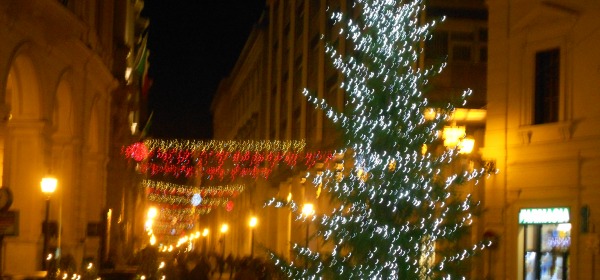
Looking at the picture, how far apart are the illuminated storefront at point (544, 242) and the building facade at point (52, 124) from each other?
11.4m

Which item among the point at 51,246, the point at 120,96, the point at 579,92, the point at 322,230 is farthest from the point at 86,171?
the point at 322,230

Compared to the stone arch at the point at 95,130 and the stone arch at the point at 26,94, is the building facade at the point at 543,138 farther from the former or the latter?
the stone arch at the point at 95,130

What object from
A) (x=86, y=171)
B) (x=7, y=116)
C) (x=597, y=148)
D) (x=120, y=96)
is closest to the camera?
(x=7, y=116)

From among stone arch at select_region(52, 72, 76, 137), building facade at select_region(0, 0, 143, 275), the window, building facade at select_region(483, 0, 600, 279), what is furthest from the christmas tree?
stone arch at select_region(52, 72, 76, 137)

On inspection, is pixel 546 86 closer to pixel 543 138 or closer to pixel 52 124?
pixel 543 138

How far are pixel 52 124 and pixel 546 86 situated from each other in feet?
42.5

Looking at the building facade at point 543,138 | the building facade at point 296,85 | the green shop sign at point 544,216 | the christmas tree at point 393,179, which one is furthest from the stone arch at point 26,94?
the christmas tree at point 393,179

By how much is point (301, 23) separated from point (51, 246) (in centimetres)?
2632

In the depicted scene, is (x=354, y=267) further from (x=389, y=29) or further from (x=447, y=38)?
(x=447, y=38)

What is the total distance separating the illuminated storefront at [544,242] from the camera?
23594 millimetres

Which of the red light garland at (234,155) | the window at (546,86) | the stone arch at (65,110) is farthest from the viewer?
the red light garland at (234,155)

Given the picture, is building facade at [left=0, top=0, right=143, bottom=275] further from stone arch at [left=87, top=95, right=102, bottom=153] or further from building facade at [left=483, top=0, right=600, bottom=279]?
building facade at [left=483, top=0, right=600, bottom=279]

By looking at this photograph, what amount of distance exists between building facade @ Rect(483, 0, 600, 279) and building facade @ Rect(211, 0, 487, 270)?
152 centimetres

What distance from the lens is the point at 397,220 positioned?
14.9 metres
